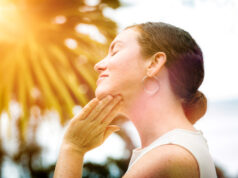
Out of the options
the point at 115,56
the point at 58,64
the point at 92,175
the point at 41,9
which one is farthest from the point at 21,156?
the point at 115,56

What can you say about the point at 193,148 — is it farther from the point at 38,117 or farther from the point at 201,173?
the point at 38,117

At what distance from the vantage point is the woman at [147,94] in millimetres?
910

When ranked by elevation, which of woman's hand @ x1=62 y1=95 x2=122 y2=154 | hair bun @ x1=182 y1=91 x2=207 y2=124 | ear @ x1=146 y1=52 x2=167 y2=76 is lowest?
woman's hand @ x1=62 y1=95 x2=122 y2=154

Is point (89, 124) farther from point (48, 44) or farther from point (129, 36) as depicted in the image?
point (48, 44)

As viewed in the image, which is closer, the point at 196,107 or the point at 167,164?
the point at 167,164

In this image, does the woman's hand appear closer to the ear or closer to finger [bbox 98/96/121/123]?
finger [bbox 98/96/121/123]

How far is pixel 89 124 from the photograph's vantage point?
102 cm

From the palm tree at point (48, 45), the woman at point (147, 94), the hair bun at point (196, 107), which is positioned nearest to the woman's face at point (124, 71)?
the woman at point (147, 94)

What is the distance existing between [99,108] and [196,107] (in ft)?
1.06

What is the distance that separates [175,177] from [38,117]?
3.36 m

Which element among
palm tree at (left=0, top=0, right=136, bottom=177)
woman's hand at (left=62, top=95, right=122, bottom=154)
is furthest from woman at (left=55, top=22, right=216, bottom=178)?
palm tree at (left=0, top=0, right=136, bottom=177)

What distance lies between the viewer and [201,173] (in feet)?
2.56

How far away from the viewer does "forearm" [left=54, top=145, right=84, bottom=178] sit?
35.8 inches

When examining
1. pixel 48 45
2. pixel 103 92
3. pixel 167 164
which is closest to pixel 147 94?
pixel 103 92
